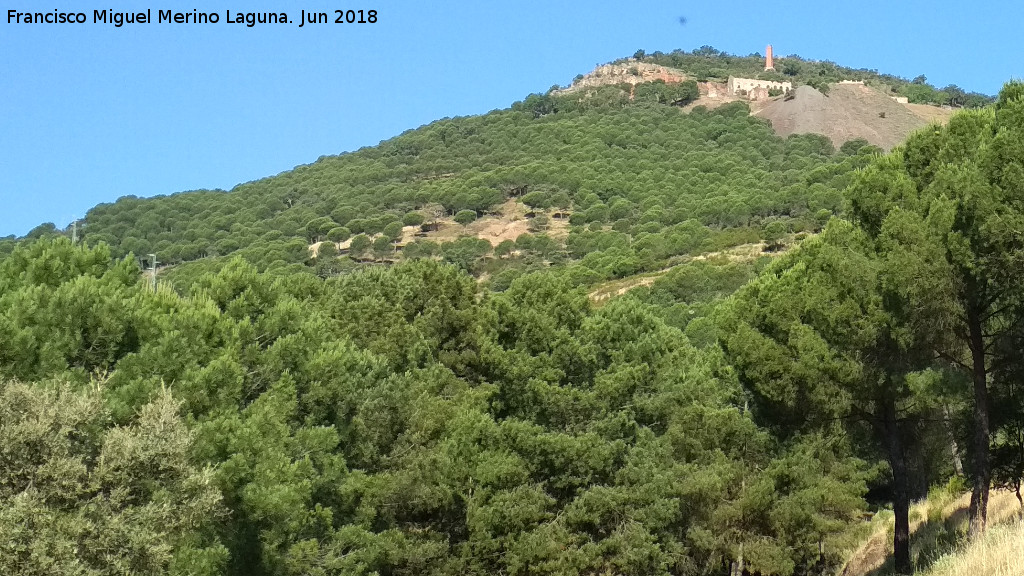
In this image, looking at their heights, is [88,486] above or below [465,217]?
below

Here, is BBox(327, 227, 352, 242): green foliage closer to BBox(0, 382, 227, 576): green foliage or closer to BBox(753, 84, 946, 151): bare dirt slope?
BBox(753, 84, 946, 151): bare dirt slope

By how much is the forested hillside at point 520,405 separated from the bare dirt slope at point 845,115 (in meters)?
90.5

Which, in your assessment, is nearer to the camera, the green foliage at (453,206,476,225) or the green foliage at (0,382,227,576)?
the green foliage at (0,382,227,576)

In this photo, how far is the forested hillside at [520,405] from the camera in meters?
10.6

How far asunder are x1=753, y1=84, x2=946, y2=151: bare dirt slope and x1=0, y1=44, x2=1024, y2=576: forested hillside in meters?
90.5

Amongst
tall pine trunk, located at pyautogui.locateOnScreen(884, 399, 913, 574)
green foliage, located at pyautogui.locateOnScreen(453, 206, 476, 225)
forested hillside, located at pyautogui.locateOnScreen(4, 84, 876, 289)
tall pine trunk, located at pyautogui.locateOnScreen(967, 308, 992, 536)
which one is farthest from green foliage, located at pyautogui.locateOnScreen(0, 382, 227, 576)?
green foliage, located at pyautogui.locateOnScreen(453, 206, 476, 225)

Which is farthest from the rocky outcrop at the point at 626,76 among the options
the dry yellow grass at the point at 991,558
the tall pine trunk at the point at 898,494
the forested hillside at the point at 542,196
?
the dry yellow grass at the point at 991,558

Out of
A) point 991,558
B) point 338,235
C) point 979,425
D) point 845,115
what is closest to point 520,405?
point 979,425

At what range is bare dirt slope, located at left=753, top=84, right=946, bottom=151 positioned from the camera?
378ft

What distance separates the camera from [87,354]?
39.6ft

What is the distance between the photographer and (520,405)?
66.1 feet

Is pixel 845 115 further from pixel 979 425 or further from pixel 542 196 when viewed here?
pixel 979 425

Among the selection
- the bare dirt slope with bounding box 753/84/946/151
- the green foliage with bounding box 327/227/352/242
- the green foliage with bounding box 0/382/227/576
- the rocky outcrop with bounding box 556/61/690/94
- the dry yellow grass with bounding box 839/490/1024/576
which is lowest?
the dry yellow grass with bounding box 839/490/1024/576

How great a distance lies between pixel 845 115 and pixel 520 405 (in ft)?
363
